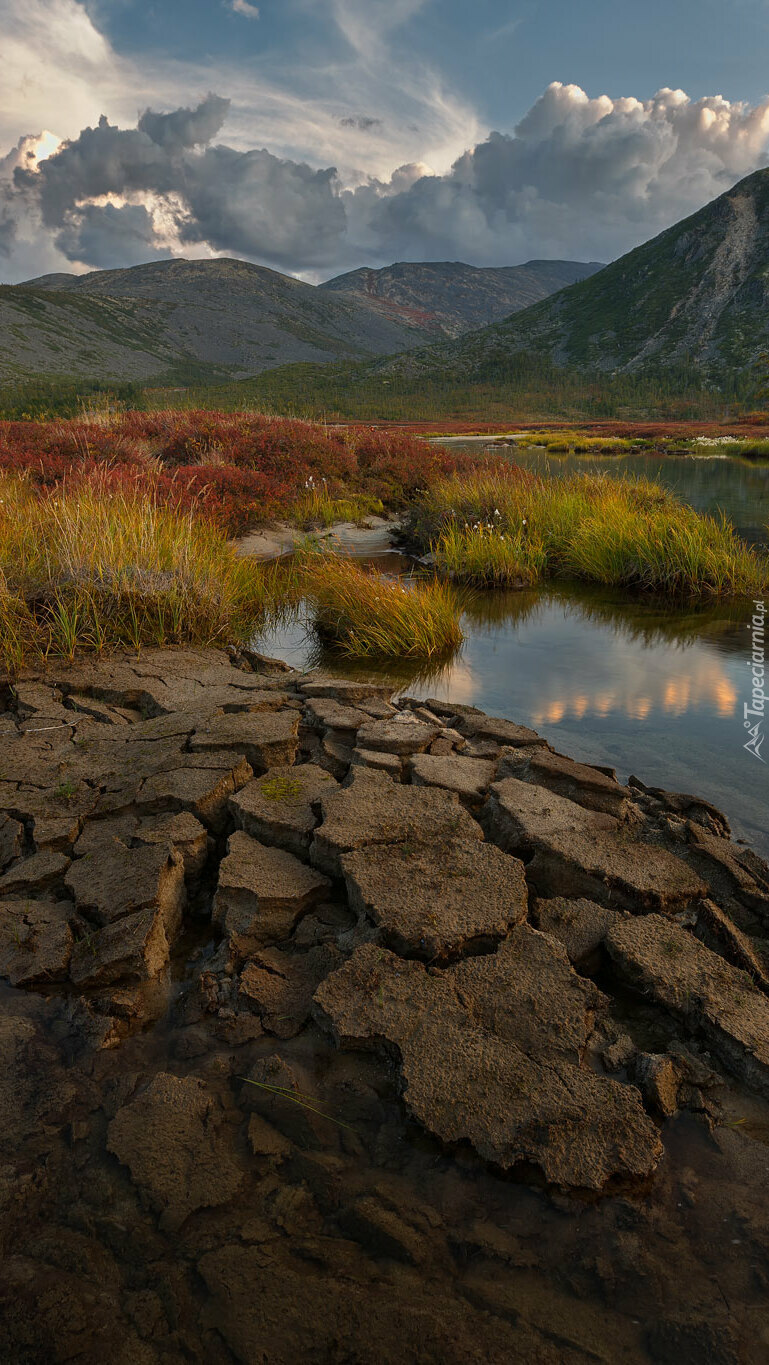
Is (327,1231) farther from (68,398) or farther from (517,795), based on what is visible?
(68,398)

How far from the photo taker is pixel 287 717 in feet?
15.1

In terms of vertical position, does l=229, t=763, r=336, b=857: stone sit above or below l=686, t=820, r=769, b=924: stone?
above

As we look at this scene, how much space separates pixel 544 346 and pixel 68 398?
113 meters

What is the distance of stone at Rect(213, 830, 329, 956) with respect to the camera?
2896mm

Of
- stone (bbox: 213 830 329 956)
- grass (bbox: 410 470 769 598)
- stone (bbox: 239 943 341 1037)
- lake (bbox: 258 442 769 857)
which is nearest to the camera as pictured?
stone (bbox: 239 943 341 1037)

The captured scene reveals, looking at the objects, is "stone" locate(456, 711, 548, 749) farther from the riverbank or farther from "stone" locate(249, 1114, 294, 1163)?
"stone" locate(249, 1114, 294, 1163)

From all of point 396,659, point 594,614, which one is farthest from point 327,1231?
point 594,614

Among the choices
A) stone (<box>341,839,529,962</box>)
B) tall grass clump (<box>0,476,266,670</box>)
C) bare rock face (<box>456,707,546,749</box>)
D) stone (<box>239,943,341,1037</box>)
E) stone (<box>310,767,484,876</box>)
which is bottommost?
stone (<box>239,943,341,1037</box>)

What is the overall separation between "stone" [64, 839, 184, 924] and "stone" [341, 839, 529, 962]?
768mm

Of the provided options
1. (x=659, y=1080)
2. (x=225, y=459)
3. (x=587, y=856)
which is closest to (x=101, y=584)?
(x=587, y=856)

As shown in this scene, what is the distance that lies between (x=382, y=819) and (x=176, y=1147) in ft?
5.32

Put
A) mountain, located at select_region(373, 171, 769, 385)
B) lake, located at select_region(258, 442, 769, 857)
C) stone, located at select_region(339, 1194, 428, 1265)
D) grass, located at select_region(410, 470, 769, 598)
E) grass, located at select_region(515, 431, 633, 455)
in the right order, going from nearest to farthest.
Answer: stone, located at select_region(339, 1194, 428, 1265), lake, located at select_region(258, 442, 769, 857), grass, located at select_region(410, 470, 769, 598), grass, located at select_region(515, 431, 633, 455), mountain, located at select_region(373, 171, 769, 385)

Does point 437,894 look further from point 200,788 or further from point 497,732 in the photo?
point 497,732

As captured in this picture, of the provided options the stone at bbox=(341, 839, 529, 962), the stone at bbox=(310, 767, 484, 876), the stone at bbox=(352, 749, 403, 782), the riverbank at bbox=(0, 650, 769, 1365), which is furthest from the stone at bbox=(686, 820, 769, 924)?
the stone at bbox=(352, 749, 403, 782)
